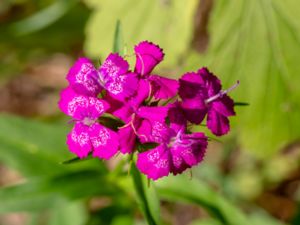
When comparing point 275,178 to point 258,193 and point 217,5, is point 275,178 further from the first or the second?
point 217,5

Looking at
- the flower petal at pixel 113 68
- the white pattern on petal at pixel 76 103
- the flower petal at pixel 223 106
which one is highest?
the flower petal at pixel 113 68

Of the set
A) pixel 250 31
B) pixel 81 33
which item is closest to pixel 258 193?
pixel 250 31

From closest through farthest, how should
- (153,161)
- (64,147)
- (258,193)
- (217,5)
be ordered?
(153,161), (217,5), (64,147), (258,193)

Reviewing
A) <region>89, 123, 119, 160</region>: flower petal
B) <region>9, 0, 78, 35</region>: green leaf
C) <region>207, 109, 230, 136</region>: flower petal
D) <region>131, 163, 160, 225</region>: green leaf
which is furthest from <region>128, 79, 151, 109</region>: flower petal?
<region>9, 0, 78, 35</region>: green leaf

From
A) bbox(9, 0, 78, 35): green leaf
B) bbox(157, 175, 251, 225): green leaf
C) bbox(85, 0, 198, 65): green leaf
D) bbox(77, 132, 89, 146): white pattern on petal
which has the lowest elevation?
bbox(157, 175, 251, 225): green leaf

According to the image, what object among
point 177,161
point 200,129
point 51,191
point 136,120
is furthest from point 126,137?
point 200,129

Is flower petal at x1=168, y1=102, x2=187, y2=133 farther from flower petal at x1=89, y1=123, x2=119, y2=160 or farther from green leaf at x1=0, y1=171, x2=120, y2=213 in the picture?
green leaf at x1=0, y1=171, x2=120, y2=213

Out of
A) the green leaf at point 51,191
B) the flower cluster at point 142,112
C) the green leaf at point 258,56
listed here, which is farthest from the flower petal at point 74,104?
the green leaf at point 258,56

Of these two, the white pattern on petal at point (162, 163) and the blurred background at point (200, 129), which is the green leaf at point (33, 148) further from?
the white pattern on petal at point (162, 163)
